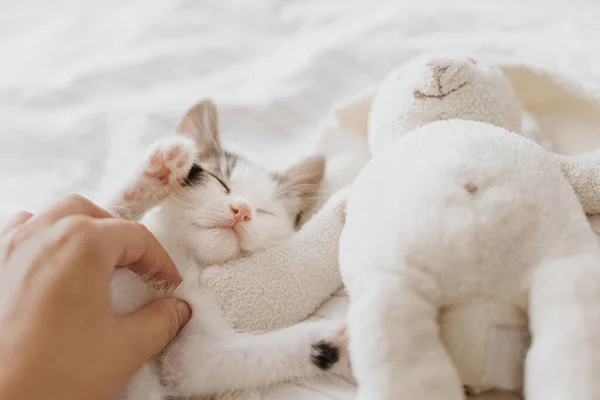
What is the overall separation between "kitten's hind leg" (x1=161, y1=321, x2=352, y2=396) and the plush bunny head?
331 mm

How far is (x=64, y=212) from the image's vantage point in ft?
2.46

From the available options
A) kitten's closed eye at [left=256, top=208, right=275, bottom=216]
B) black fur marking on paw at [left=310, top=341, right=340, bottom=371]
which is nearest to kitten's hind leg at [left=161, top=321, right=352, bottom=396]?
black fur marking on paw at [left=310, top=341, right=340, bottom=371]

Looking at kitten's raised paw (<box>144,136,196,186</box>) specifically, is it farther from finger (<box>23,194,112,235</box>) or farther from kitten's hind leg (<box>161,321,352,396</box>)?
kitten's hind leg (<box>161,321,352,396</box>)

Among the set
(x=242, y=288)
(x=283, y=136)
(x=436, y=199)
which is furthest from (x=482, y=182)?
(x=283, y=136)

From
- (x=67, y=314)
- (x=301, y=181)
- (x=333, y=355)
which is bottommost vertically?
(x=333, y=355)

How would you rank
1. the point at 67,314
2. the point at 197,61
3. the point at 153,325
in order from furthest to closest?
the point at 197,61
the point at 153,325
the point at 67,314

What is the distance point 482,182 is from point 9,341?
0.52 meters

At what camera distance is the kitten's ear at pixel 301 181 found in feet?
3.51

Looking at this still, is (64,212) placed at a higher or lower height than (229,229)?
higher

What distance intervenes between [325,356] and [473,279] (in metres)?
0.29

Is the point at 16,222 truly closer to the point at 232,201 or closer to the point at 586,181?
the point at 232,201

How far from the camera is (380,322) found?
1.79 ft

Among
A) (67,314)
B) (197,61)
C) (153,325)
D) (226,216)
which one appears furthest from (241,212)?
(197,61)

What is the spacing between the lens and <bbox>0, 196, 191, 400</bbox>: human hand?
0.58 meters
